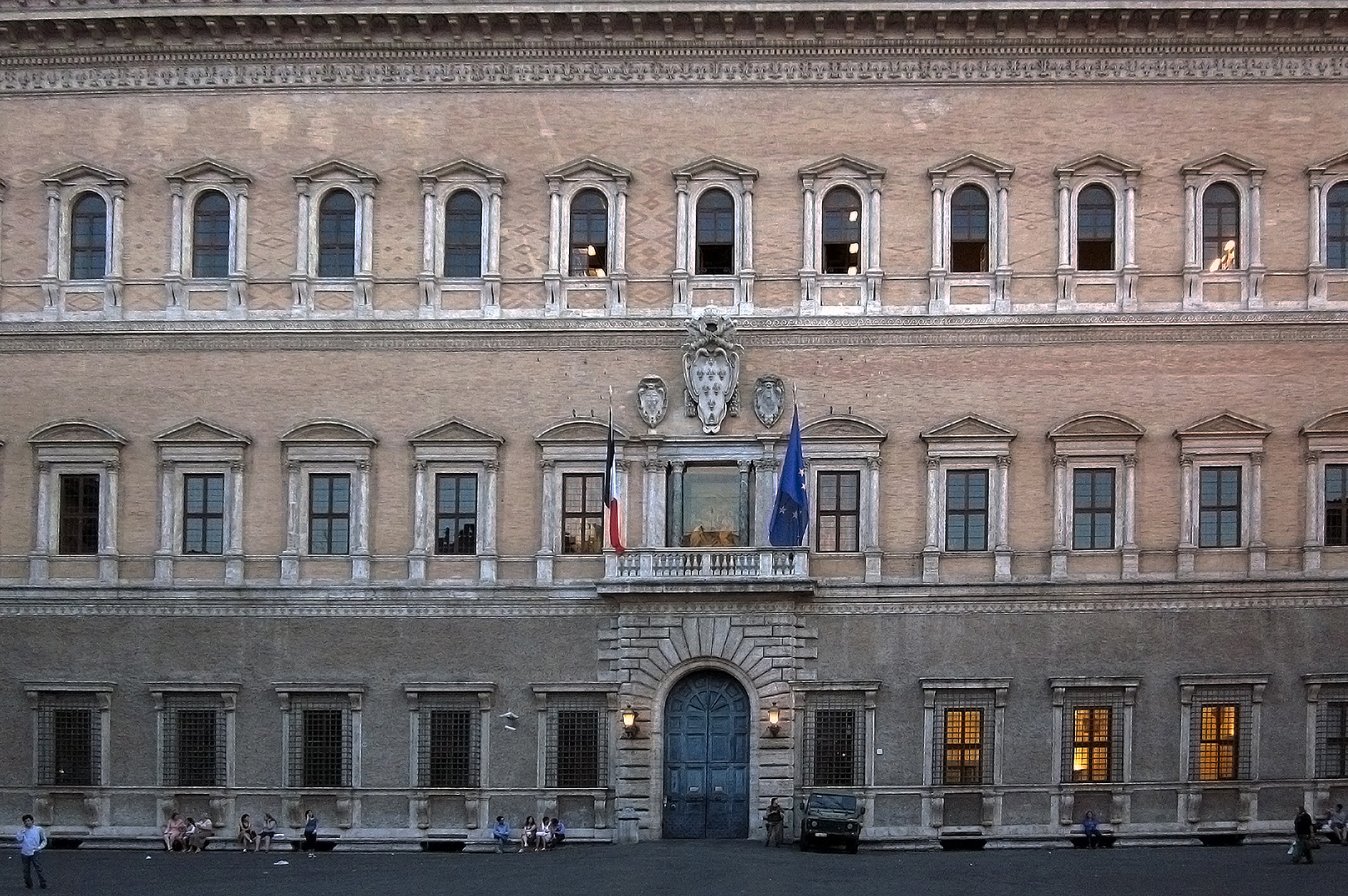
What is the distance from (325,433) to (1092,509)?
15695 mm

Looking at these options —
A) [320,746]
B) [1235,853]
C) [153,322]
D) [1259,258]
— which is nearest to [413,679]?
[320,746]

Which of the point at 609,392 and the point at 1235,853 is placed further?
the point at 609,392

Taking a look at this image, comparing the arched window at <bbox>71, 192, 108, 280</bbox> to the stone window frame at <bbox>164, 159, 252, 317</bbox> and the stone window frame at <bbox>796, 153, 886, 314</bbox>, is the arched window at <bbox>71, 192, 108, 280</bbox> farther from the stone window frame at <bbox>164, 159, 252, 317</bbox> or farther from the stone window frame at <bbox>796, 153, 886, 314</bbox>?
the stone window frame at <bbox>796, 153, 886, 314</bbox>

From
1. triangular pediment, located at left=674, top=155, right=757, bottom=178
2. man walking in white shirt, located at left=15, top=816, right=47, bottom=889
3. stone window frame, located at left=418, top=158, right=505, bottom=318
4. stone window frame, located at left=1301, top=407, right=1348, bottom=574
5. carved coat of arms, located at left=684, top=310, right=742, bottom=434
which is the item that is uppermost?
triangular pediment, located at left=674, top=155, right=757, bottom=178

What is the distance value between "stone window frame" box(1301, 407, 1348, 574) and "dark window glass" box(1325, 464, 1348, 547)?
0.15 meters

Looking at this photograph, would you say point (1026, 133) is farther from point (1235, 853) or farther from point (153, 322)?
point (153, 322)

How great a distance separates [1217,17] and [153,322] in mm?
22689

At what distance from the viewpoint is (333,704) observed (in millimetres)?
36250

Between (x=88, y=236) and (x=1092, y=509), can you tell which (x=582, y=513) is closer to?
(x=1092, y=509)

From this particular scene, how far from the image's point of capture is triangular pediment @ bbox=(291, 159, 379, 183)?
36875mm

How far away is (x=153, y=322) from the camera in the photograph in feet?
121

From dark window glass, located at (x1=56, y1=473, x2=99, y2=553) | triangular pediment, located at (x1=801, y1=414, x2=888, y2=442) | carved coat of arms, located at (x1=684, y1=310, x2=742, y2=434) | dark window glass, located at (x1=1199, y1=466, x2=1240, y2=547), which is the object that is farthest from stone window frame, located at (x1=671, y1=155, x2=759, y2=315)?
dark window glass, located at (x1=56, y1=473, x2=99, y2=553)

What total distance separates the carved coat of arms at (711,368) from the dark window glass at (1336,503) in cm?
1213

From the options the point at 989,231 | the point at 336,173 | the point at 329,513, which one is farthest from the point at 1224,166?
the point at 329,513
